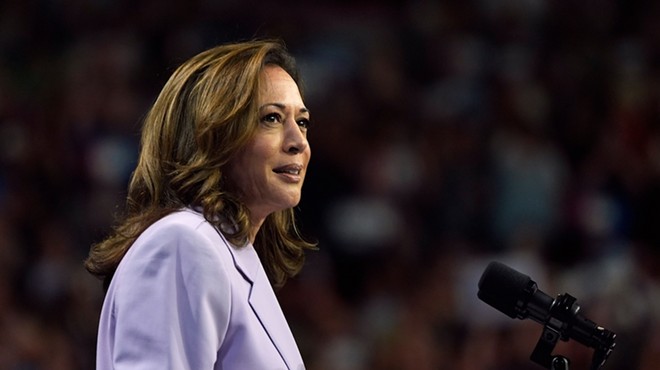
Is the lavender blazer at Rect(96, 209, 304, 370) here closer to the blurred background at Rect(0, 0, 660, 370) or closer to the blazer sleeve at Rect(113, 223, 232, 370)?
the blazer sleeve at Rect(113, 223, 232, 370)

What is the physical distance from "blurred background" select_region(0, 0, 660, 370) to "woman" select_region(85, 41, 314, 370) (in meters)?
2.56

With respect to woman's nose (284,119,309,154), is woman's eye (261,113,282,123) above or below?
above

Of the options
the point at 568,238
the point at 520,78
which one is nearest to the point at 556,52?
the point at 520,78

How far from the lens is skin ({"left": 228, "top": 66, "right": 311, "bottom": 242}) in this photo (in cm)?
229

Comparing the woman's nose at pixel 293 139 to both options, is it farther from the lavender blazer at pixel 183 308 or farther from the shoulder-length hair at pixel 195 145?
the lavender blazer at pixel 183 308

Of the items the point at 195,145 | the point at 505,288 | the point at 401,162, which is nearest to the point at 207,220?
the point at 195,145

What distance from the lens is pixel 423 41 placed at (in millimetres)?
6406

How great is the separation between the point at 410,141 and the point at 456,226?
1.86 ft

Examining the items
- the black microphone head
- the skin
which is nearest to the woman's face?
the skin

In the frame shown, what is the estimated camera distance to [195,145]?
2.23m

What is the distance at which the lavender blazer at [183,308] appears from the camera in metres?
2.00

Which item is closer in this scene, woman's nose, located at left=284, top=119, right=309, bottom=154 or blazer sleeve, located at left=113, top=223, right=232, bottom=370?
blazer sleeve, located at left=113, top=223, right=232, bottom=370

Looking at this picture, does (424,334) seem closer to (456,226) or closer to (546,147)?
(456,226)

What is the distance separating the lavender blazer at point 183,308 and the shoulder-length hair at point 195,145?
0.07m
